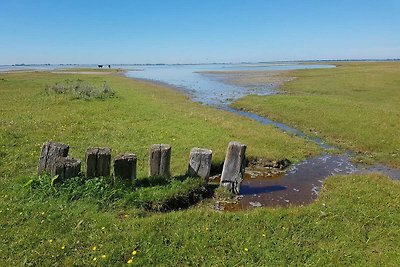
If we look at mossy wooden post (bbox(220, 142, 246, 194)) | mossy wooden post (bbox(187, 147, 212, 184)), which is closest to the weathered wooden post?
mossy wooden post (bbox(187, 147, 212, 184))

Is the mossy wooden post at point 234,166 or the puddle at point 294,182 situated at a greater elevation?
the mossy wooden post at point 234,166

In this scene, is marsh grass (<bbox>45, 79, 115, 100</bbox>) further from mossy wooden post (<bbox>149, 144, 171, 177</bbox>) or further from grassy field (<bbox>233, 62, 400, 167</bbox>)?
mossy wooden post (<bbox>149, 144, 171, 177</bbox>)

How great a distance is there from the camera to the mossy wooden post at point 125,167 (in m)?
9.41

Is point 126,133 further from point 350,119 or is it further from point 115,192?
point 350,119

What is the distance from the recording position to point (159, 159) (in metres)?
10.0

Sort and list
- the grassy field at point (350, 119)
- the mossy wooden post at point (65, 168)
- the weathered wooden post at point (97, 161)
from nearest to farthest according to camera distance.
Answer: the mossy wooden post at point (65, 168) < the weathered wooden post at point (97, 161) < the grassy field at point (350, 119)

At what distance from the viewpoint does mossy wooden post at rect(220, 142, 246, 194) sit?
33.4 ft

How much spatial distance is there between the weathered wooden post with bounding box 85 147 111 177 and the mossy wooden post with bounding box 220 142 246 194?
3.64 metres

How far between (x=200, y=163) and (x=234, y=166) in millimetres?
1078

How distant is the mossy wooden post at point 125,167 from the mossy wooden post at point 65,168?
107 cm

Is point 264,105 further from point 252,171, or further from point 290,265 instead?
point 290,265

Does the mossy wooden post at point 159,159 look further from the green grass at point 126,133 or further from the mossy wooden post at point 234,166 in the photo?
the mossy wooden post at point 234,166

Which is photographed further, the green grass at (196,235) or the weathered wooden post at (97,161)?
the weathered wooden post at (97,161)

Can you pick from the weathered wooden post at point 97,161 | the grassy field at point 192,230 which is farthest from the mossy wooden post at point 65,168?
the grassy field at point 192,230
